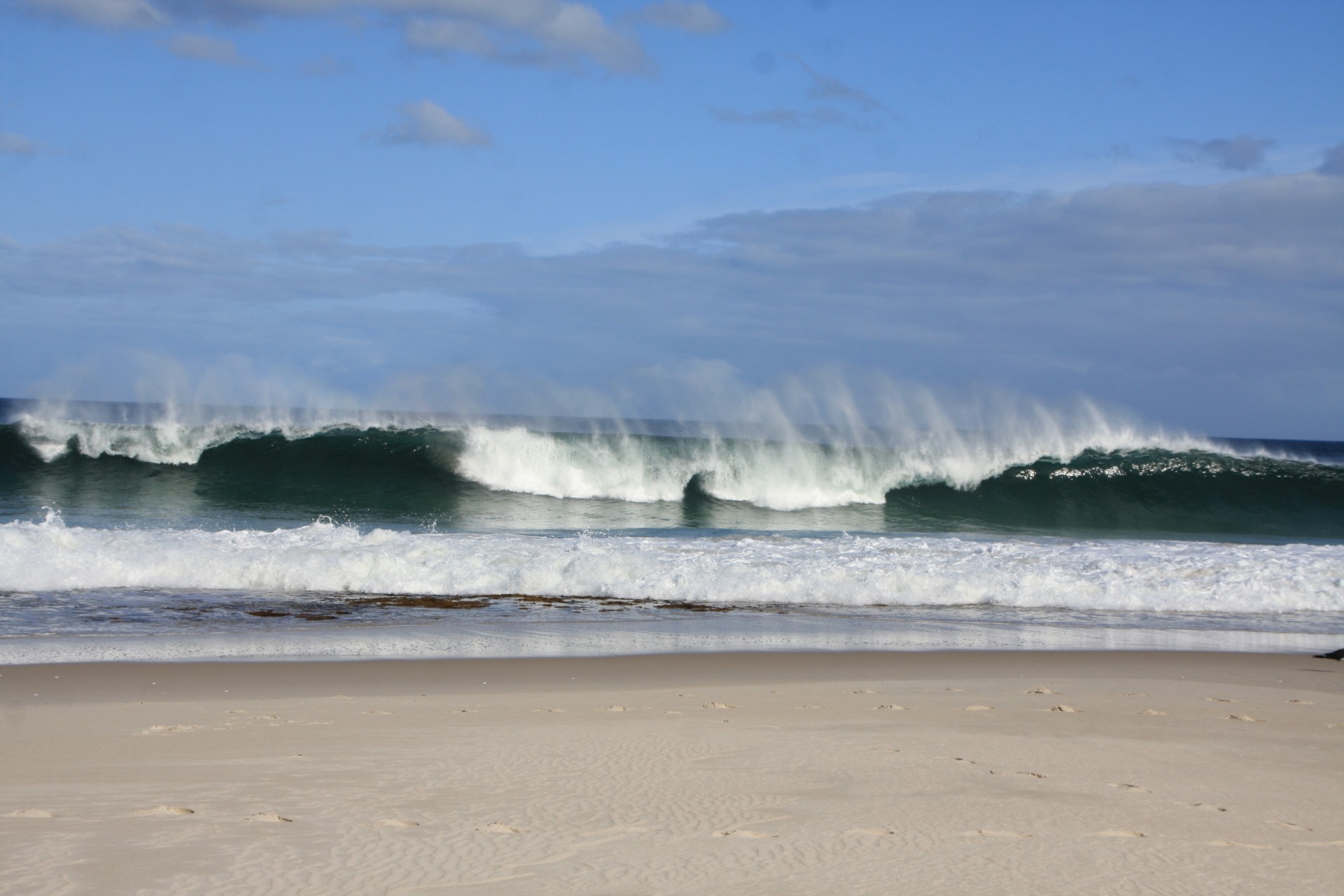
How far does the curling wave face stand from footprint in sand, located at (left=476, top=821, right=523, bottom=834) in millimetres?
14352

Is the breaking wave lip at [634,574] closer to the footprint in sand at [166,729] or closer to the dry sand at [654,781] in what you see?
the dry sand at [654,781]

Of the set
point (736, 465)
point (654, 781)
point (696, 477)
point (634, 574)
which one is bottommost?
point (654, 781)

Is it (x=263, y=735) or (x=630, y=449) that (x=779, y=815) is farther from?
(x=630, y=449)

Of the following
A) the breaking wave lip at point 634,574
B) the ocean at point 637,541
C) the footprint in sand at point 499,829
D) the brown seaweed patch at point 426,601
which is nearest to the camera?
the footprint in sand at point 499,829

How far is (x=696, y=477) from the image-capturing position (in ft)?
73.1

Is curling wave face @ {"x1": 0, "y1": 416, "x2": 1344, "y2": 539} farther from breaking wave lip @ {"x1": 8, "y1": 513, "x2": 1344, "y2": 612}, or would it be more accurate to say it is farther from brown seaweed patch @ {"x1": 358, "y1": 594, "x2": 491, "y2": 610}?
brown seaweed patch @ {"x1": 358, "y1": 594, "x2": 491, "y2": 610}

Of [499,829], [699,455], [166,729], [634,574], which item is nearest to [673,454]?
[699,455]

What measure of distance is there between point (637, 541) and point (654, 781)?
8529 millimetres

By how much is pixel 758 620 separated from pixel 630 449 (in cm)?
1429

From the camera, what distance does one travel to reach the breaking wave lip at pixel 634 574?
401 inches

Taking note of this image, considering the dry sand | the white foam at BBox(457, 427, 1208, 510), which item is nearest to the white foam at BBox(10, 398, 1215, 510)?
the white foam at BBox(457, 427, 1208, 510)

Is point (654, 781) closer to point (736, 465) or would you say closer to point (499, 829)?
point (499, 829)

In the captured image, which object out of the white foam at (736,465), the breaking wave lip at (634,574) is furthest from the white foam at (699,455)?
the breaking wave lip at (634,574)

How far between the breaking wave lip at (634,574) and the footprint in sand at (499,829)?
658 cm
